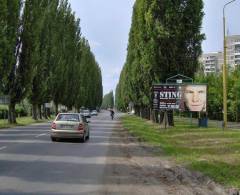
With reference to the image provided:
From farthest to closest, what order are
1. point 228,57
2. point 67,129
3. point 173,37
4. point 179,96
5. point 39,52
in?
point 228,57 → point 39,52 → point 173,37 → point 179,96 → point 67,129

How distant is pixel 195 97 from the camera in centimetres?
4006

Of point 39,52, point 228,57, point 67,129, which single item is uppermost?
point 228,57

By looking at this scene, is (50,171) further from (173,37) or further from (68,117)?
(173,37)

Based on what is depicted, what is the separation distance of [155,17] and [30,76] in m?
15.3

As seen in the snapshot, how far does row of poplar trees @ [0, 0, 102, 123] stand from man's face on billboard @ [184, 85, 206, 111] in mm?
14937

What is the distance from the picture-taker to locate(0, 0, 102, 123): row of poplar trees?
50688mm

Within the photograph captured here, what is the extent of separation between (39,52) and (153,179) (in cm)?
5129

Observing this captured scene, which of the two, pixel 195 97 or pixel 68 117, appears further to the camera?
pixel 195 97

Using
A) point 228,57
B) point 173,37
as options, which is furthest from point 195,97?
point 228,57

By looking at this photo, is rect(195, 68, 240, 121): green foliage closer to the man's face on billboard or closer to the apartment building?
the man's face on billboard

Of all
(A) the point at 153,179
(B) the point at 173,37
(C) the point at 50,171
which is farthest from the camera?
(B) the point at 173,37

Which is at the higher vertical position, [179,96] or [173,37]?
[173,37]

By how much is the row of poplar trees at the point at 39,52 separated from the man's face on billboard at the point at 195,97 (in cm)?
1494

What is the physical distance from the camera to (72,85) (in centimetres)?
9394
